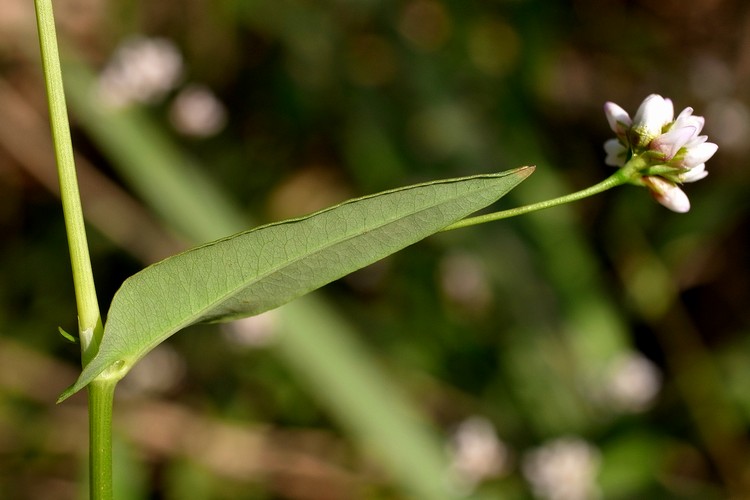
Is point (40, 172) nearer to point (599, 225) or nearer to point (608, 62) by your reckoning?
point (599, 225)

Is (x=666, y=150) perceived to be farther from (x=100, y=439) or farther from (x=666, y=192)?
(x=100, y=439)

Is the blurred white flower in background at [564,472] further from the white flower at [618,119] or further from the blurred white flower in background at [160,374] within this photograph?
the white flower at [618,119]

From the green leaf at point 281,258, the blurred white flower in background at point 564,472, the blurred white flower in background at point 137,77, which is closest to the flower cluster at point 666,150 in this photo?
the green leaf at point 281,258

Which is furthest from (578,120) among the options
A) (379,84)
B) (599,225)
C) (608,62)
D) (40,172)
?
(40,172)

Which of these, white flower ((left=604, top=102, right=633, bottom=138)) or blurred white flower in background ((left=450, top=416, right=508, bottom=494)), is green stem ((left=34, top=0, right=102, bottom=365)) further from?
blurred white flower in background ((left=450, top=416, right=508, bottom=494))

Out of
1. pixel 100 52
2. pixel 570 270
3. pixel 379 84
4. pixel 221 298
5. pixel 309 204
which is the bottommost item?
pixel 221 298
